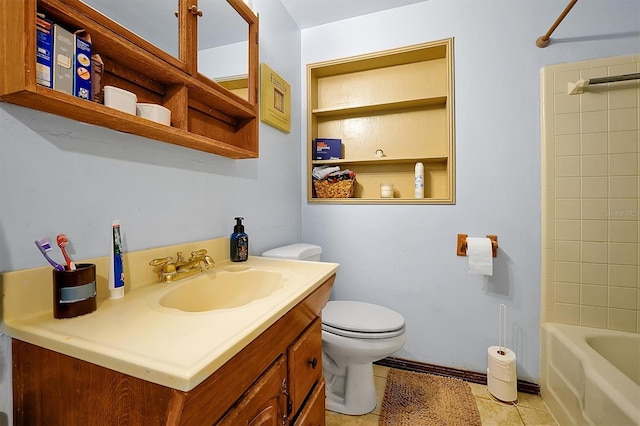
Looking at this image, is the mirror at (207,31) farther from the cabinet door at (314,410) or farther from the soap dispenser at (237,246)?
the cabinet door at (314,410)

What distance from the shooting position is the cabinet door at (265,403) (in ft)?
1.83

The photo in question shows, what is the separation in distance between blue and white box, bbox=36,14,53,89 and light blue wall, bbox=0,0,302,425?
0.11 meters

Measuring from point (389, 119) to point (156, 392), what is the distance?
6.40 ft

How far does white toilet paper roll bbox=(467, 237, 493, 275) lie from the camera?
5.03ft

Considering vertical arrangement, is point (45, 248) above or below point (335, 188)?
below

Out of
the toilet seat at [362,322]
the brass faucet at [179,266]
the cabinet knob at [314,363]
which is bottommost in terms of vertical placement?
the toilet seat at [362,322]

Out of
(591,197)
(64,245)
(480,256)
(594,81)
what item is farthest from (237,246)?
(594,81)

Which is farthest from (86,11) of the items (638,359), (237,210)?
(638,359)

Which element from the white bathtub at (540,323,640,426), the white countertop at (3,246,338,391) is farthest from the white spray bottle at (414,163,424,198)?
the white countertop at (3,246,338,391)

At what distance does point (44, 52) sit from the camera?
1.90ft

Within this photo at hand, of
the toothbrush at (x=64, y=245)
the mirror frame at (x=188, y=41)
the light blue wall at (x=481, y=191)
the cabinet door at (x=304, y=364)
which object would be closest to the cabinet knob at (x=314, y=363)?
the cabinet door at (x=304, y=364)

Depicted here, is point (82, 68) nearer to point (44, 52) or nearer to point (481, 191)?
point (44, 52)

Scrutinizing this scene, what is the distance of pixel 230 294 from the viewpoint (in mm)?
1019

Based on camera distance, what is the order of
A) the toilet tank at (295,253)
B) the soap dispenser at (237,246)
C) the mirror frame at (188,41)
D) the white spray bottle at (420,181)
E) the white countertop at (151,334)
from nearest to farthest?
the white countertop at (151,334) → the mirror frame at (188,41) → the soap dispenser at (237,246) → the toilet tank at (295,253) → the white spray bottle at (420,181)
